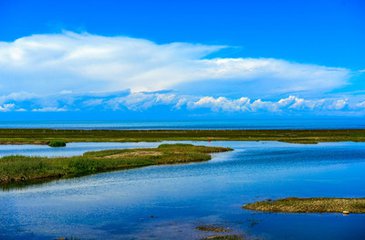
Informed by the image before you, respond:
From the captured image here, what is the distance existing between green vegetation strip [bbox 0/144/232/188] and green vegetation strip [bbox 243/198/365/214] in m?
23.5

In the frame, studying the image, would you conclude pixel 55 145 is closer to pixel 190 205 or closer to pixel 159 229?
pixel 190 205

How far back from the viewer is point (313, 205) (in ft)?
98.4

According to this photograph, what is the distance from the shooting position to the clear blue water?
81.9 feet

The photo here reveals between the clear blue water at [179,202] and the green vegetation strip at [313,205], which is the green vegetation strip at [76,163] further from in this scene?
the green vegetation strip at [313,205]

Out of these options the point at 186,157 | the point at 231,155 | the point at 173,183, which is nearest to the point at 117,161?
the point at 186,157

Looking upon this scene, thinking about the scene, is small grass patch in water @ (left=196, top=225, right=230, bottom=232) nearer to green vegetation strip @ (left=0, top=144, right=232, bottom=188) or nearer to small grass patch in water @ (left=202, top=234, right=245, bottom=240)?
small grass patch in water @ (left=202, top=234, right=245, bottom=240)

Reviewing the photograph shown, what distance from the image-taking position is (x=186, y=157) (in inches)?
2441

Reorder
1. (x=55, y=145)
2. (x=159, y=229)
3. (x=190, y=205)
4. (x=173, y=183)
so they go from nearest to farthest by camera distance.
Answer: (x=159, y=229)
(x=190, y=205)
(x=173, y=183)
(x=55, y=145)

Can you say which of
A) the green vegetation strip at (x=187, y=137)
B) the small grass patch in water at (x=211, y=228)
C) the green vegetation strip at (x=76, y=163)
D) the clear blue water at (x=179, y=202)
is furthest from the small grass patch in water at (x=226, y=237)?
the green vegetation strip at (x=187, y=137)

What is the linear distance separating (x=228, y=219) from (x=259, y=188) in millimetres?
11656

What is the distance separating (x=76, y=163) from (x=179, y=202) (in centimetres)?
2102

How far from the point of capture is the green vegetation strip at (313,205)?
2905 cm

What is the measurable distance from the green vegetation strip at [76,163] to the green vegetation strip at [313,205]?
23529 millimetres

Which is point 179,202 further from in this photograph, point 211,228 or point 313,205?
point 313,205
